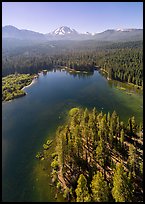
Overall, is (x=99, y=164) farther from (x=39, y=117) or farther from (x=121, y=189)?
(x=39, y=117)

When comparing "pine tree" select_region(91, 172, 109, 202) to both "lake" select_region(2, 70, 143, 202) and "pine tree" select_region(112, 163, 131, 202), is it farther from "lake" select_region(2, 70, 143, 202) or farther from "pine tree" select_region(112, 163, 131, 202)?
"lake" select_region(2, 70, 143, 202)

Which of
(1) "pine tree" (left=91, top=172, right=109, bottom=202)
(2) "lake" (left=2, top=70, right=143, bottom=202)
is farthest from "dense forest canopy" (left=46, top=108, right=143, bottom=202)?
(2) "lake" (left=2, top=70, right=143, bottom=202)

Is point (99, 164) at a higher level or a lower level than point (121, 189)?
lower

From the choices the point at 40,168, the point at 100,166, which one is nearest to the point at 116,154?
the point at 100,166

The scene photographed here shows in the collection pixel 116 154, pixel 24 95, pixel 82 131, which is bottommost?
pixel 116 154

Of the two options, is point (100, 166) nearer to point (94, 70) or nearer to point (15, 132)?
point (15, 132)

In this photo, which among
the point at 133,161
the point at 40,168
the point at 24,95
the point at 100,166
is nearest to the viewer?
the point at 133,161

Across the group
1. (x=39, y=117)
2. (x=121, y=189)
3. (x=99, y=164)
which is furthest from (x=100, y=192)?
(x=39, y=117)
